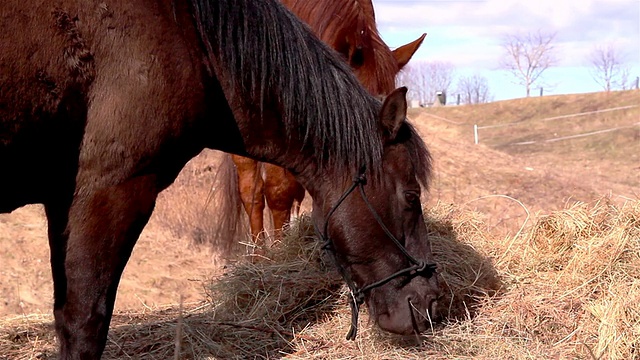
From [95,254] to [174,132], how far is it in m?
0.58

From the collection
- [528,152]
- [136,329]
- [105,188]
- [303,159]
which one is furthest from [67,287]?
[528,152]

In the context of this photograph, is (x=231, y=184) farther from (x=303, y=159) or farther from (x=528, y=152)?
(x=528, y=152)

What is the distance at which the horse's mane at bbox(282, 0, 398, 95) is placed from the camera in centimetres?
498

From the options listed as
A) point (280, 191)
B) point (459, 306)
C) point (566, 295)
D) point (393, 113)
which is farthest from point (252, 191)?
point (393, 113)

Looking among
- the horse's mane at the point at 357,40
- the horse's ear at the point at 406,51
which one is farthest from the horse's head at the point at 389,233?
the horse's ear at the point at 406,51

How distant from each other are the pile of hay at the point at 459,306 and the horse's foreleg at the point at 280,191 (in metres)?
0.90

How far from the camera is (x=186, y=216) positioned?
10867mm

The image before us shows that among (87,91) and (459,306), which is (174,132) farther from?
(459,306)

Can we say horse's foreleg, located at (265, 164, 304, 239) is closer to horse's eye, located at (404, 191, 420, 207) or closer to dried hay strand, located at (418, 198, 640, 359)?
dried hay strand, located at (418, 198, 640, 359)

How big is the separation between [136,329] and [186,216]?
6.58 m

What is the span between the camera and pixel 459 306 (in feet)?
13.9

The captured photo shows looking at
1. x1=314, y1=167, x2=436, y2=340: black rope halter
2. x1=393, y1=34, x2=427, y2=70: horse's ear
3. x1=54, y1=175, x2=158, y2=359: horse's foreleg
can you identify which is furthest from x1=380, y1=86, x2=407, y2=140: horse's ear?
x1=393, y1=34, x2=427, y2=70: horse's ear

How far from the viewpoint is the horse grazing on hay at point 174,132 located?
2699 millimetres

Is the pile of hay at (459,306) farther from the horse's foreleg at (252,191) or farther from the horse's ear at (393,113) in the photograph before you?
the horse's foreleg at (252,191)
